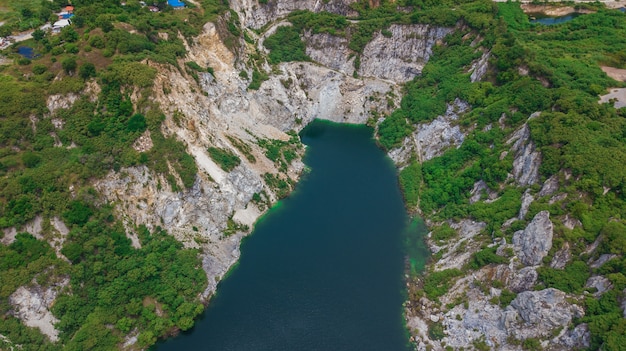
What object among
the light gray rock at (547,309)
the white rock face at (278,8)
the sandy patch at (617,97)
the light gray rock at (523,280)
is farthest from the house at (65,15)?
the sandy patch at (617,97)

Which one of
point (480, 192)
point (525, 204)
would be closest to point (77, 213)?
point (480, 192)

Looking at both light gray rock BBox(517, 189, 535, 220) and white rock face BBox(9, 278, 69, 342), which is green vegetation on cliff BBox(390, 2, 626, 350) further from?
white rock face BBox(9, 278, 69, 342)

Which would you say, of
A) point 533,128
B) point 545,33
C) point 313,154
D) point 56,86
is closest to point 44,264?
point 56,86

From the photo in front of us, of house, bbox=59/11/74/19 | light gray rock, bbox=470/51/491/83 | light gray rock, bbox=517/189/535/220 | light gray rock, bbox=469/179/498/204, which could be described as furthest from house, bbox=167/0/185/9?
light gray rock, bbox=517/189/535/220

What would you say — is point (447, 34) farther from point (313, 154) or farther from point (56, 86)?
point (56, 86)

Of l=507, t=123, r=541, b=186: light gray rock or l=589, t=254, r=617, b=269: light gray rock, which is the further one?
l=507, t=123, r=541, b=186: light gray rock

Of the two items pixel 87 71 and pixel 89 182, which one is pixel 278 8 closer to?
pixel 87 71
